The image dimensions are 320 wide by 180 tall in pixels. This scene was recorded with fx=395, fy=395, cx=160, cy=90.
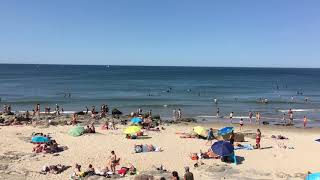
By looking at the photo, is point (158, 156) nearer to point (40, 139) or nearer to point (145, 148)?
point (145, 148)

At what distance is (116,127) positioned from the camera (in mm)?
32969

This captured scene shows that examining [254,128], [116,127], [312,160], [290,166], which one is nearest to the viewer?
[290,166]

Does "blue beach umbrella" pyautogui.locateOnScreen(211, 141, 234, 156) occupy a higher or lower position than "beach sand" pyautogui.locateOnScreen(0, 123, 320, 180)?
higher

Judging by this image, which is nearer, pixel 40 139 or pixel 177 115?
pixel 40 139

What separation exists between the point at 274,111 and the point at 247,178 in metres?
31.2

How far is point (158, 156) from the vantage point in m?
22.8

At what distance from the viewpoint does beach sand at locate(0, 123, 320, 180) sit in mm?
19531

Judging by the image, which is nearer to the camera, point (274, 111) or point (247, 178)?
point (247, 178)

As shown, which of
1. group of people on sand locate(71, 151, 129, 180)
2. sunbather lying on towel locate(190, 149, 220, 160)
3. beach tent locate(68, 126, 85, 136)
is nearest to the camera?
group of people on sand locate(71, 151, 129, 180)

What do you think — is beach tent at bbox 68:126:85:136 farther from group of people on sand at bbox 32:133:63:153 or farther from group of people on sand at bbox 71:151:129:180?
group of people on sand at bbox 71:151:129:180

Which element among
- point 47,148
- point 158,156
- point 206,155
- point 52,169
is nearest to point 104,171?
point 52,169

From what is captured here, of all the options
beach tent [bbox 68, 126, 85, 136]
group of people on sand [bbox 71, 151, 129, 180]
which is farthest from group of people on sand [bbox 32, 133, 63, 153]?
beach tent [bbox 68, 126, 85, 136]

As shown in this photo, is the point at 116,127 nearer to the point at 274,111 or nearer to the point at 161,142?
the point at 161,142

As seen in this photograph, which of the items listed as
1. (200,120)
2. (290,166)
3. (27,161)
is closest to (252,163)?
(290,166)
